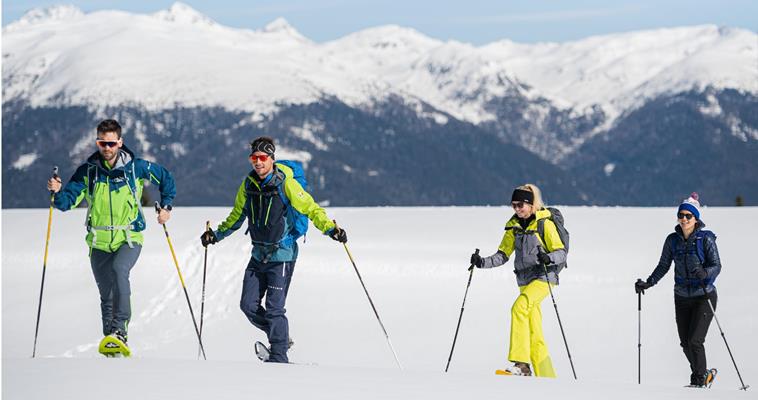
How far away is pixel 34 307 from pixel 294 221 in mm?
10686

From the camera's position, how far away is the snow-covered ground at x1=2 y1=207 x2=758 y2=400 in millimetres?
15492

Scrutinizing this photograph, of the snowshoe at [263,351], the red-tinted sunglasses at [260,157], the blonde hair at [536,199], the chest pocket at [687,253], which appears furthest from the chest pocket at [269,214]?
the chest pocket at [687,253]

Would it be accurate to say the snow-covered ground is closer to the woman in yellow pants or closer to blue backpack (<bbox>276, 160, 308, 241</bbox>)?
the woman in yellow pants

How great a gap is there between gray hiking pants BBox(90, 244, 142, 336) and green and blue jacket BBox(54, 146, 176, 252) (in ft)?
0.26

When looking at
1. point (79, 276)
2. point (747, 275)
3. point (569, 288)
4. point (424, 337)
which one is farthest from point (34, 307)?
point (747, 275)

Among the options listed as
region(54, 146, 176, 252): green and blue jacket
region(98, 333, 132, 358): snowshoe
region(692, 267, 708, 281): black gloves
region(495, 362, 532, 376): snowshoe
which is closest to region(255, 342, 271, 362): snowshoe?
region(98, 333, 132, 358): snowshoe

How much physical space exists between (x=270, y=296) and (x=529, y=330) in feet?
7.22

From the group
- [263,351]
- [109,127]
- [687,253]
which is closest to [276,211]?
[263,351]

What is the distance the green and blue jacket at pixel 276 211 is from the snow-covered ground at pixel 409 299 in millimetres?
3915

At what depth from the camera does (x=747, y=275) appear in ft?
56.3

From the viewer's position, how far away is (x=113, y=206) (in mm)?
9758

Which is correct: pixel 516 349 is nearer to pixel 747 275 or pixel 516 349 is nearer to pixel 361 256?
pixel 747 275

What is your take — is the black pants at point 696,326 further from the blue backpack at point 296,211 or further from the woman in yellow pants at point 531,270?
the blue backpack at point 296,211

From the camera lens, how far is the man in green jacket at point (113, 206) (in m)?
9.75
